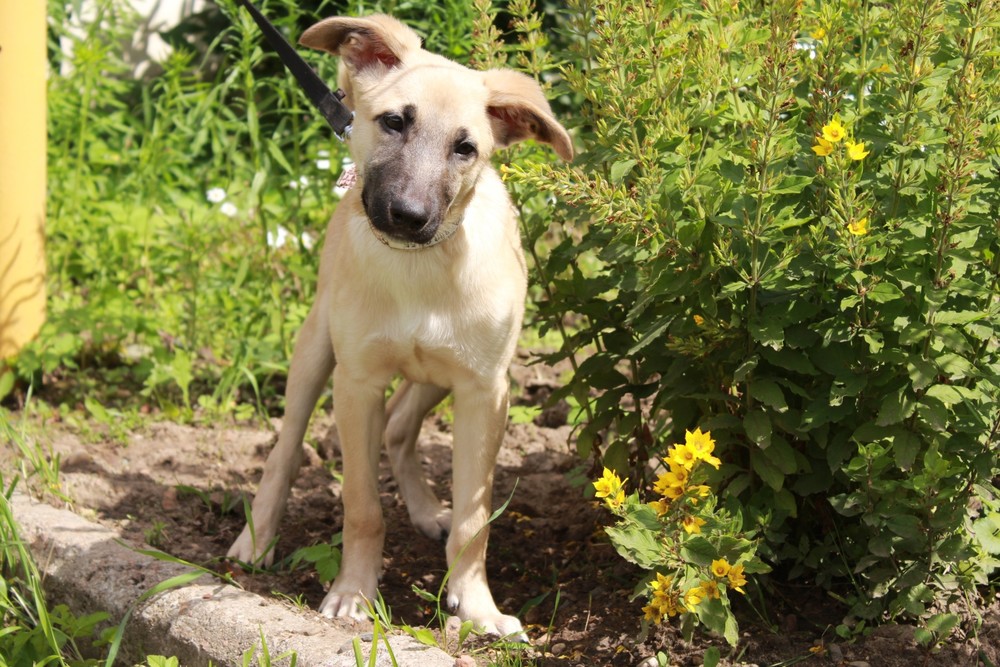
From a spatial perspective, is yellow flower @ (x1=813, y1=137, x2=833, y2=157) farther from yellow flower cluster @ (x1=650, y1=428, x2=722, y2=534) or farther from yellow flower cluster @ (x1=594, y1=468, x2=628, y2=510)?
yellow flower cluster @ (x1=594, y1=468, x2=628, y2=510)

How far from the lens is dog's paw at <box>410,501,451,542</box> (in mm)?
4258

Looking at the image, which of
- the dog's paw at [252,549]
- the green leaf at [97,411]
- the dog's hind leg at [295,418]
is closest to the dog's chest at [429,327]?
the dog's hind leg at [295,418]

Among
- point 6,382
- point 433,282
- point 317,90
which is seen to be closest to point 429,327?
point 433,282

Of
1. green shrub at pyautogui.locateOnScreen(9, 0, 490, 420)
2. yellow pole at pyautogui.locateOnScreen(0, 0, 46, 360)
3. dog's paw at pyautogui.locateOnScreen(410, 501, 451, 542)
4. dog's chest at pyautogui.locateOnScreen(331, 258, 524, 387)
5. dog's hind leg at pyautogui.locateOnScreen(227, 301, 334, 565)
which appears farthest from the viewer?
green shrub at pyautogui.locateOnScreen(9, 0, 490, 420)

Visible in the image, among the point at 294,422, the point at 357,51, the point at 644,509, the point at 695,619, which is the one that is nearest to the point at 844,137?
the point at 644,509

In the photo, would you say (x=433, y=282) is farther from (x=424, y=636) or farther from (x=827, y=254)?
(x=827, y=254)

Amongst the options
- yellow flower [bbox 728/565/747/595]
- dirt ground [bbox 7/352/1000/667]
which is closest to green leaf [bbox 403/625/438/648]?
dirt ground [bbox 7/352/1000/667]

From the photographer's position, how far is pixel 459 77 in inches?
138

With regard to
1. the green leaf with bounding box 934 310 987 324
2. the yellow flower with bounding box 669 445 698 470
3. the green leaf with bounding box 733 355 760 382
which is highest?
the green leaf with bounding box 934 310 987 324

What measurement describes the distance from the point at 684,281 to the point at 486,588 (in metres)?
1.19

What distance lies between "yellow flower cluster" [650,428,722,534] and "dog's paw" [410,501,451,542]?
4.70ft

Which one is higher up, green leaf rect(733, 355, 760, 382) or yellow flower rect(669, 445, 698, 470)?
green leaf rect(733, 355, 760, 382)

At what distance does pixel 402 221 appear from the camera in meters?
3.18

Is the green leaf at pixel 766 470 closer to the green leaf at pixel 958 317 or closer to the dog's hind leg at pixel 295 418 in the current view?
the green leaf at pixel 958 317
